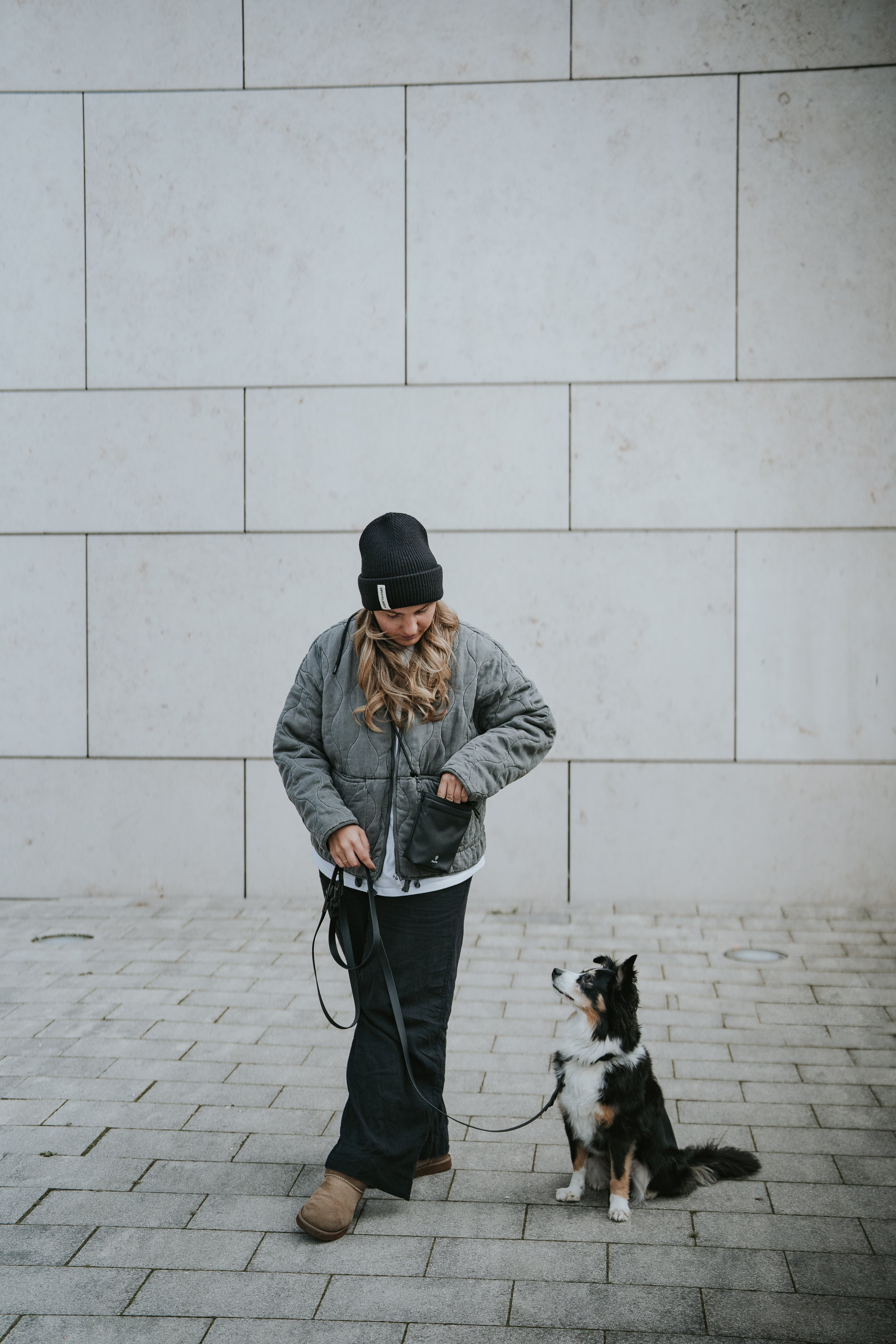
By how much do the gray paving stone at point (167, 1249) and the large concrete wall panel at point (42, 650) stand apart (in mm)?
4329

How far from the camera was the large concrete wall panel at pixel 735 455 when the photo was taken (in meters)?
6.99

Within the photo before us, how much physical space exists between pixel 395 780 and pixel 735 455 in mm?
4311

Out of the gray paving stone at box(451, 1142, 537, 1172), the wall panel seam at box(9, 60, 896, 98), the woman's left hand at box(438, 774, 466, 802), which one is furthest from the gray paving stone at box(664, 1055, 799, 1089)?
the wall panel seam at box(9, 60, 896, 98)

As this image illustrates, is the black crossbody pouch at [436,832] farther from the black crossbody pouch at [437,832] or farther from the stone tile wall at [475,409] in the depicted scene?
the stone tile wall at [475,409]

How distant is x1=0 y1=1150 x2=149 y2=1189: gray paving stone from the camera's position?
3779 mm

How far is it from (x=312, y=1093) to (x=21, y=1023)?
1.57 metres

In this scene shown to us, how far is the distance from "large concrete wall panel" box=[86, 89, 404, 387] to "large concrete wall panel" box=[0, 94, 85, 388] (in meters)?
0.10

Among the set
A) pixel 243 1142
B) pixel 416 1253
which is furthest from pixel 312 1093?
pixel 416 1253

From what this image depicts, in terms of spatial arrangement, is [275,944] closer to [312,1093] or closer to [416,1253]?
[312,1093]

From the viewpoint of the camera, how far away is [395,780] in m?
3.53

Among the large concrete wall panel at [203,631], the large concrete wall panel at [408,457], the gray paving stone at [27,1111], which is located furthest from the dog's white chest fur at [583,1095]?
the large concrete wall panel at [408,457]

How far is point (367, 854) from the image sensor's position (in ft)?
11.2

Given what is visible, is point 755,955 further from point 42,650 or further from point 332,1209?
point 42,650

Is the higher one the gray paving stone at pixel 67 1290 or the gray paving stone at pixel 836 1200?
the gray paving stone at pixel 836 1200
